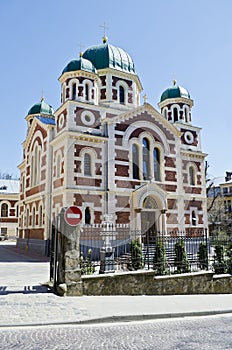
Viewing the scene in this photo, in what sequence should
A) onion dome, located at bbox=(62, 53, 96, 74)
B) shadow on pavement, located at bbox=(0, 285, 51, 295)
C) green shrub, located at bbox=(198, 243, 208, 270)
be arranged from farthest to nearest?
1. onion dome, located at bbox=(62, 53, 96, 74)
2. green shrub, located at bbox=(198, 243, 208, 270)
3. shadow on pavement, located at bbox=(0, 285, 51, 295)

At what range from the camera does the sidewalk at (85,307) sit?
700cm

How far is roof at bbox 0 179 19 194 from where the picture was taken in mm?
49128

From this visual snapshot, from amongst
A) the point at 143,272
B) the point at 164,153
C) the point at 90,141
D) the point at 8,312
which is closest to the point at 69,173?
the point at 90,141

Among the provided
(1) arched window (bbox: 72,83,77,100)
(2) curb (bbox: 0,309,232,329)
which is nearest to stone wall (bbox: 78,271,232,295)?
(2) curb (bbox: 0,309,232,329)

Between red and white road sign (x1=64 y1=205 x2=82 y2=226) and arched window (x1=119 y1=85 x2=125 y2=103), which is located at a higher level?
arched window (x1=119 y1=85 x2=125 y2=103)

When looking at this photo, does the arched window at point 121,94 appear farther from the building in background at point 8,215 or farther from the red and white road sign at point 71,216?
the building in background at point 8,215

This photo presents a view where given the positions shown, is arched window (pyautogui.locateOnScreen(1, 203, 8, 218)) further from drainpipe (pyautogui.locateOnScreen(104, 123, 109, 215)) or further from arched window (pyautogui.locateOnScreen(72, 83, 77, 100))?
drainpipe (pyautogui.locateOnScreen(104, 123, 109, 215))

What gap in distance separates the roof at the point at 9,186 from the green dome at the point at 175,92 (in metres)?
31.4

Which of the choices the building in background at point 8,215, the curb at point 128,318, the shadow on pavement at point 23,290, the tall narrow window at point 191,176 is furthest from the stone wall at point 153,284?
the building in background at point 8,215

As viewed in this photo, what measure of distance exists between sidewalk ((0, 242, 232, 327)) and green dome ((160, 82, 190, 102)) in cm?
2126

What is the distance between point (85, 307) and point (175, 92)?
77.8 ft

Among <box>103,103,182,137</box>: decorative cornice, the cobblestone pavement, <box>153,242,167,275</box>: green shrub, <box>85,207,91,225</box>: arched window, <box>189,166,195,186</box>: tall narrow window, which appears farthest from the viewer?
<box>189,166,195,186</box>: tall narrow window

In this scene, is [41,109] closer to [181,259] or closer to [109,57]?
[109,57]

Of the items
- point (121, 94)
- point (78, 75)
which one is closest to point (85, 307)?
point (78, 75)
